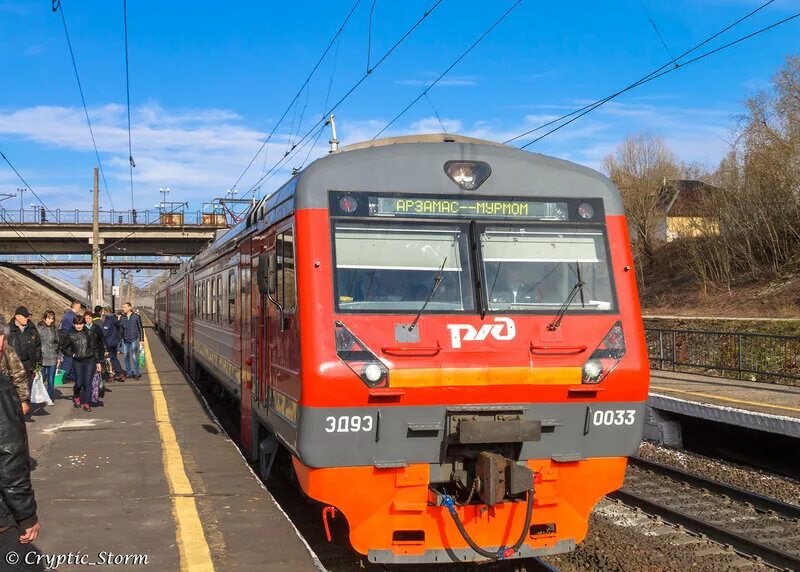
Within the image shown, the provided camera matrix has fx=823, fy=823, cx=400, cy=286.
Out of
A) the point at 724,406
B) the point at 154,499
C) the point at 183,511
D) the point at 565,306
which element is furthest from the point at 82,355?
the point at 724,406

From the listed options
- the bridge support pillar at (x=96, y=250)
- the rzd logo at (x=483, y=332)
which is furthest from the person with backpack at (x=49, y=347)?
the bridge support pillar at (x=96, y=250)

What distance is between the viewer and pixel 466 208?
5980 mm

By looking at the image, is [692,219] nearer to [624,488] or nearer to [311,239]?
[624,488]

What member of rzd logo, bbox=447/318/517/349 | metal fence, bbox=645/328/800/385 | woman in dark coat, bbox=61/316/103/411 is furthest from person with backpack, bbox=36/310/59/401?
metal fence, bbox=645/328/800/385

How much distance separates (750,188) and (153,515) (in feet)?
100

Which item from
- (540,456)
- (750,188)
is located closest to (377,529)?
(540,456)

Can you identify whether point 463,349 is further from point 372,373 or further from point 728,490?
point 728,490

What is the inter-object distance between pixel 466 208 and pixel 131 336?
1334 centimetres

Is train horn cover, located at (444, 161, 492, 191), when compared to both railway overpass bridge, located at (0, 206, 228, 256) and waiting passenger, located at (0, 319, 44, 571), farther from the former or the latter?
railway overpass bridge, located at (0, 206, 228, 256)

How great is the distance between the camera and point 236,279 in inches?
396

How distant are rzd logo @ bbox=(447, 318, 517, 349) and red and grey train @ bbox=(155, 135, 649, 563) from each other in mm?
14

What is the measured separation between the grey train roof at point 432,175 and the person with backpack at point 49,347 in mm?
8778

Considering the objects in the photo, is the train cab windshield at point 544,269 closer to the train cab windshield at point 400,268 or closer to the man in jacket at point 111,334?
the train cab windshield at point 400,268

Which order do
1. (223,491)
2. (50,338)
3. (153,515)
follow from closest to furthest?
(153,515) < (223,491) < (50,338)
